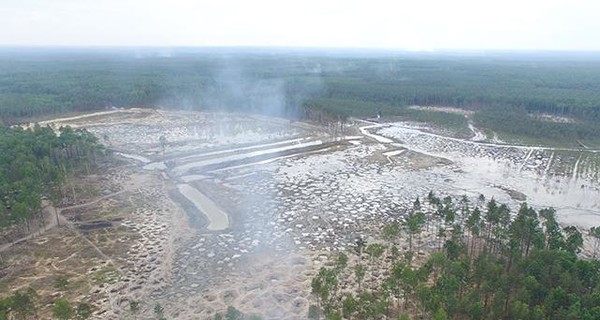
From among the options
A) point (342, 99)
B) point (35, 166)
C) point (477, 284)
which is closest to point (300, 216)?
point (477, 284)

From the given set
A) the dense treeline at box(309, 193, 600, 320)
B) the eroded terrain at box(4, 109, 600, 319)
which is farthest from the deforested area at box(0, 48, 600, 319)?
the eroded terrain at box(4, 109, 600, 319)

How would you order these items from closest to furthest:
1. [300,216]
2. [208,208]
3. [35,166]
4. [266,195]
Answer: [300,216] < [208,208] < [35,166] < [266,195]

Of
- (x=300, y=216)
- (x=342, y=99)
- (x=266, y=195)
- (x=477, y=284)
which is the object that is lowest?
(x=300, y=216)

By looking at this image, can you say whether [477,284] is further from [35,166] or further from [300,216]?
[35,166]

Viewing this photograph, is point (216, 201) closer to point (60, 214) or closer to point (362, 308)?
point (60, 214)

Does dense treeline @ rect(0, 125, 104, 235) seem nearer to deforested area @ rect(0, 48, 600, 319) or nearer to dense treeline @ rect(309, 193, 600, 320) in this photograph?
deforested area @ rect(0, 48, 600, 319)

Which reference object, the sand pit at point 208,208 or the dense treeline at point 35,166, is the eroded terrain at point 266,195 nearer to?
the sand pit at point 208,208
